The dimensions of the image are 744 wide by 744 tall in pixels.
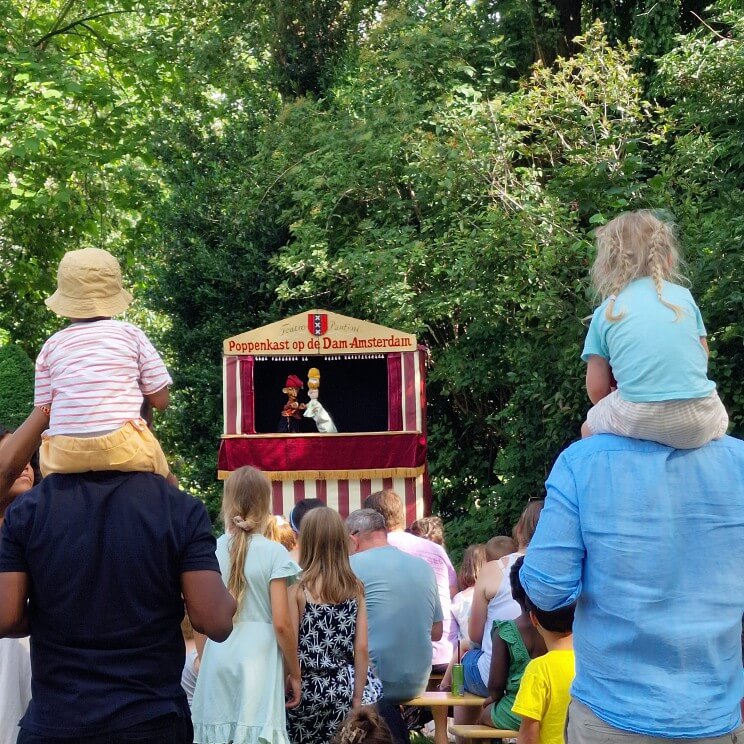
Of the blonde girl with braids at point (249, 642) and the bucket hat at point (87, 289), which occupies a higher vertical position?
the bucket hat at point (87, 289)

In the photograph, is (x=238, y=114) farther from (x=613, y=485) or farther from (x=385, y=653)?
(x=613, y=485)

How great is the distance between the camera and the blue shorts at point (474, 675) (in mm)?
5582

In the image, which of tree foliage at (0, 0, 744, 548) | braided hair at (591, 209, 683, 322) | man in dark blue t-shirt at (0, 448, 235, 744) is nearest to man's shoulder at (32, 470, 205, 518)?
man in dark blue t-shirt at (0, 448, 235, 744)

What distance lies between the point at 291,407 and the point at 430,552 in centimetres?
595

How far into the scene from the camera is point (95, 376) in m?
2.77

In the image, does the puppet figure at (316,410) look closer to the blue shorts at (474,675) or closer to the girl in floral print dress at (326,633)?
the blue shorts at (474,675)

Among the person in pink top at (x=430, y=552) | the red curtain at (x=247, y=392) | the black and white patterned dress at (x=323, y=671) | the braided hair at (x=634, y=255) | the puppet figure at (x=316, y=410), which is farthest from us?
the puppet figure at (x=316, y=410)

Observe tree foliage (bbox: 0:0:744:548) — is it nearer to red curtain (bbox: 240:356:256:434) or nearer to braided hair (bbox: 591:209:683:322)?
red curtain (bbox: 240:356:256:434)

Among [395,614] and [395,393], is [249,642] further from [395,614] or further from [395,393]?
[395,393]

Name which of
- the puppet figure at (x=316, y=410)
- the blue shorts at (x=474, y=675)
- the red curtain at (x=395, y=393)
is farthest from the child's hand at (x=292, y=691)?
the puppet figure at (x=316, y=410)

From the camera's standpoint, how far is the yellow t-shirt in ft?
11.8

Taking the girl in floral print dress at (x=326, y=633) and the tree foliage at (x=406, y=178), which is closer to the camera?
the girl in floral print dress at (x=326, y=633)

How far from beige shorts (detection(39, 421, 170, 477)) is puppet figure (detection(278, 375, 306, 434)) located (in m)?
9.81

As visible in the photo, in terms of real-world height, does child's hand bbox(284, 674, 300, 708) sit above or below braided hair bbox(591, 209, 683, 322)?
below
